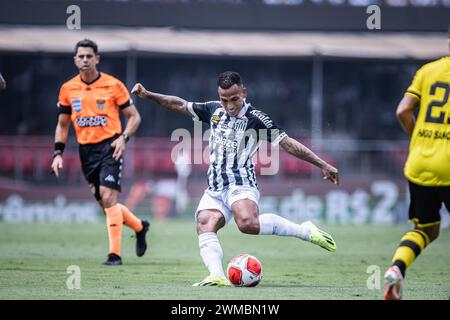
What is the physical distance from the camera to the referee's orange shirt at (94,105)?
11430mm

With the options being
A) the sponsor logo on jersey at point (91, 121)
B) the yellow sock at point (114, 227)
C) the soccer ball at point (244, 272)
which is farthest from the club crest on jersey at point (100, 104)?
the soccer ball at point (244, 272)

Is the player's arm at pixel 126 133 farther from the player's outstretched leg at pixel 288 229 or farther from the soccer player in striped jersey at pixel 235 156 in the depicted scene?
the player's outstretched leg at pixel 288 229

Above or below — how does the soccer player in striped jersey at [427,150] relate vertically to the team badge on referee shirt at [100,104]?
below

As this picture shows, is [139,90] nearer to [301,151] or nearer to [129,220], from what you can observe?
[301,151]

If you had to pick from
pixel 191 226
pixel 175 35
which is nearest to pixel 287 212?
pixel 191 226

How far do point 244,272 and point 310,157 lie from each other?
1.31m

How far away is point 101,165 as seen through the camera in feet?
37.3

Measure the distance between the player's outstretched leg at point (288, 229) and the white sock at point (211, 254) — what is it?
1.74 feet

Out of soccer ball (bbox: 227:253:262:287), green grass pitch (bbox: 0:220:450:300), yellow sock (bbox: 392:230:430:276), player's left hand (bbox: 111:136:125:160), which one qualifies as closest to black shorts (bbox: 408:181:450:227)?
yellow sock (bbox: 392:230:430:276)

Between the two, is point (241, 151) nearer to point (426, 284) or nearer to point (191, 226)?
point (426, 284)

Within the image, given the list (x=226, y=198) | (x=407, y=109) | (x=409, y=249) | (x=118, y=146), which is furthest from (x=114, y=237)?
(x=407, y=109)

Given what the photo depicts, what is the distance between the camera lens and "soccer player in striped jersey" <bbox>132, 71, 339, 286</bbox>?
29.8 ft

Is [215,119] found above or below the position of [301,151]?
above

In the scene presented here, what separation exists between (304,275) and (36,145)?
1279 centimetres
